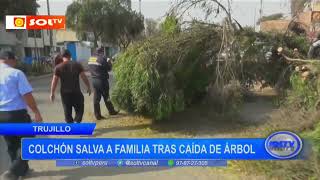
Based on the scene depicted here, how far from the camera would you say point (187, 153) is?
5078mm

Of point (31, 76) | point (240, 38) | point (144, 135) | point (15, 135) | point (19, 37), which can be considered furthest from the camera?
point (19, 37)

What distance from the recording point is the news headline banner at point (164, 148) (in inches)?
199

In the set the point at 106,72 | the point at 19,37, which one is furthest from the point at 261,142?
the point at 19,37

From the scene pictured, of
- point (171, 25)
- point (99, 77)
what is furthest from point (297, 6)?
point (99, 77)

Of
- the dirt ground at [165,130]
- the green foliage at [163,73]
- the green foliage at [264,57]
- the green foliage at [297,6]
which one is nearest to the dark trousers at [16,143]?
the dirt ground at [165,130]

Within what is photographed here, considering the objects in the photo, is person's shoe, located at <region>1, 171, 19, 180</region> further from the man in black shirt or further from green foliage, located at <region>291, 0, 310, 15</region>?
green foliage, located at <region>291, 0, 310, 15</region>

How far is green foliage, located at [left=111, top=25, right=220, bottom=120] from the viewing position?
9.00 m

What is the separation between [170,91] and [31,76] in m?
22.6

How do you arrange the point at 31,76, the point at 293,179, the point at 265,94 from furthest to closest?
the point at 31,76, the point at 265,94, the point at 293,179

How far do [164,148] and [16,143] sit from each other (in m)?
2.24

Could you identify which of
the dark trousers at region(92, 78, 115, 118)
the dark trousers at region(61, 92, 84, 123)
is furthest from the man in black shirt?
the dark trousers at region(92, 78, 115, 118)

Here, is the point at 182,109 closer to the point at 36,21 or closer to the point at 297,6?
the point at 297,6

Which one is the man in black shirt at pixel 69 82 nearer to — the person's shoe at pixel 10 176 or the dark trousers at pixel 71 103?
the dark trousers at pixel 71 103

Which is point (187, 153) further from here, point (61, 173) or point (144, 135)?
point (144, 135)
